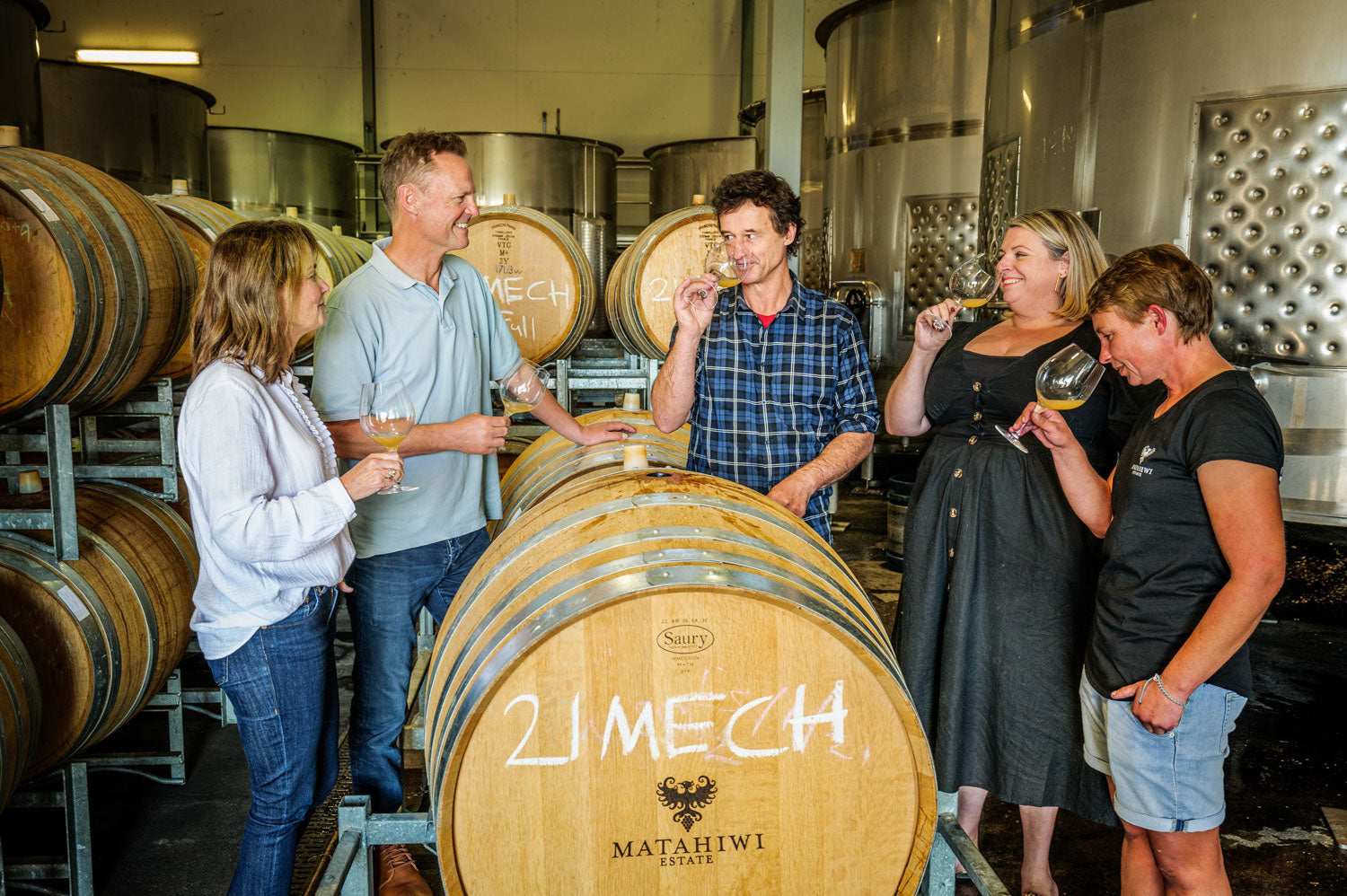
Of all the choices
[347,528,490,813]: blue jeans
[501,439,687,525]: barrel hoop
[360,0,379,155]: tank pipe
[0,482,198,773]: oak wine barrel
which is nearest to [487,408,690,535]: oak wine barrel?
[501,439,687,525]: barrel hoop

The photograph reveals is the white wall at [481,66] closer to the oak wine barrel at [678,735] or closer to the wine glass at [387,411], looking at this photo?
the wine glass at [387,411]

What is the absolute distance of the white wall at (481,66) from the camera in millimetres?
12117

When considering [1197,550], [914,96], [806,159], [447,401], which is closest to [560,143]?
[806,159]

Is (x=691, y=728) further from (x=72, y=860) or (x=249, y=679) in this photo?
(x=72, y=860)

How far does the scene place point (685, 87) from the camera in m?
12.8

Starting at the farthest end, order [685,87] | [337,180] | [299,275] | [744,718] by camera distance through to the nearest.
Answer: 1. [685,87]
2. [337,180]
3. [299,275]
4. [744,718]

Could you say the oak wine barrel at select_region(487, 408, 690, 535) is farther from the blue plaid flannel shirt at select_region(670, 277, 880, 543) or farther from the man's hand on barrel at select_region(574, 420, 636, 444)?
the blue plaid flannel shirt at select_region(670, 277, 880, 543)

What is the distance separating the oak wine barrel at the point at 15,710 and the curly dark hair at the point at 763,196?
2.09 metres

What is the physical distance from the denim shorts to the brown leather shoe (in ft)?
5.51

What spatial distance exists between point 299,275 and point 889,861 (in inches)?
63.9

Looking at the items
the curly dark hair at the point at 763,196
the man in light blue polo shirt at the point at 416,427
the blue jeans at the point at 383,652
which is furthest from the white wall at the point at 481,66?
the blue jeans at the point at 383,652

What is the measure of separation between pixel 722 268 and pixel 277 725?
149cm

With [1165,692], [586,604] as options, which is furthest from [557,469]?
[1165,692]

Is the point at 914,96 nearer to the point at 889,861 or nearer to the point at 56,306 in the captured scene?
the point at 56,306
